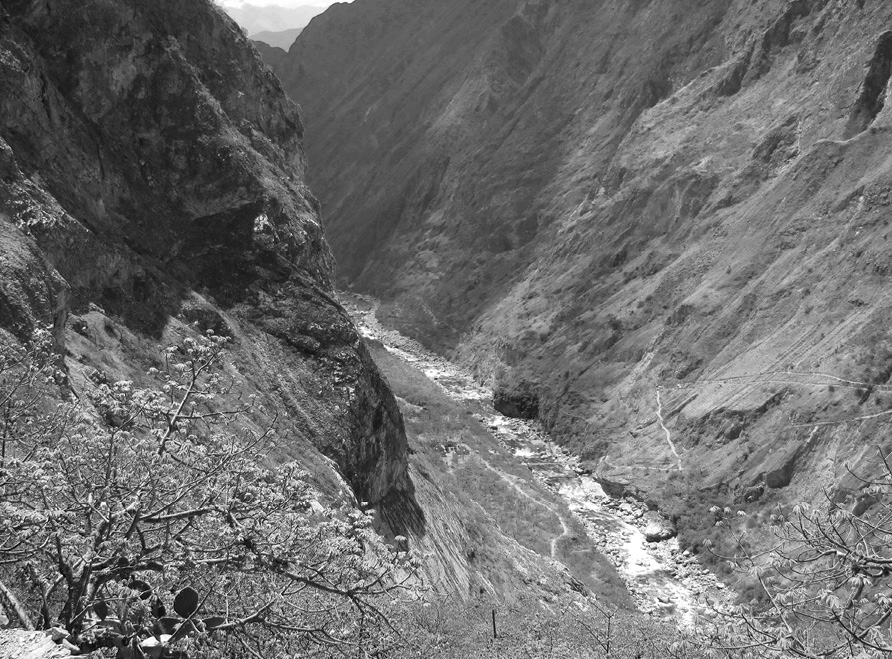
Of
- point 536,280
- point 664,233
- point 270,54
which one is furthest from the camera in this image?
point 270,54

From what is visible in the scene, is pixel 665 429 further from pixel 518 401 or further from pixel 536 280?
pixel 536 280

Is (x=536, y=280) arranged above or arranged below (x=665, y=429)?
above

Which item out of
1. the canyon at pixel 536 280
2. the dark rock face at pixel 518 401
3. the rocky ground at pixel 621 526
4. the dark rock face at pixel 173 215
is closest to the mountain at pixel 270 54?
the canyon at pixel 536 280

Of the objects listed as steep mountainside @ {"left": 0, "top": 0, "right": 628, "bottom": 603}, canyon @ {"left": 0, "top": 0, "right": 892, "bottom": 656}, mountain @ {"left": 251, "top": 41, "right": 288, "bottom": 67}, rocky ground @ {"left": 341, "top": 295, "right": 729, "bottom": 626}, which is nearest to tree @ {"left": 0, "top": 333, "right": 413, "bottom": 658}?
canyon @ {"left": 0, "top": 0, "right": 892, "bottom": 656}

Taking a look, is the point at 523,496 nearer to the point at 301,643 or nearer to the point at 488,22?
the point at 301,643

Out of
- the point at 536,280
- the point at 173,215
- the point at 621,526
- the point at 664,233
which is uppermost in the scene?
the point at 664,233

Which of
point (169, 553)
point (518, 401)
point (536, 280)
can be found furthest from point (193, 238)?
point (536, 280)
